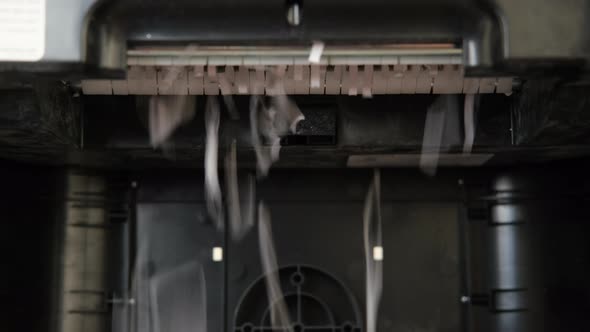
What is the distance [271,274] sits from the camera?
2.11m

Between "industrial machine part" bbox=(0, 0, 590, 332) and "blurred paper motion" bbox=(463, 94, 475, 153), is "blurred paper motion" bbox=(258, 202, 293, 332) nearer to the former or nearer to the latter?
"industrial machine part" bbox=(0, 0, 590, 332)

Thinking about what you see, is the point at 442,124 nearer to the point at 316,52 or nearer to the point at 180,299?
the point at 316,52

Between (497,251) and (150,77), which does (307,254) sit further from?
(150,77)

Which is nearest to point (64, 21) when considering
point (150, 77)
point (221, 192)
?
point (150, 77)

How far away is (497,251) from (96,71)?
46.0 inches

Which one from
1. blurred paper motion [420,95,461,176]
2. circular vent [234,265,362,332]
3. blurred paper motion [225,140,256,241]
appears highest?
blurred paper motion [420,95,461,176]

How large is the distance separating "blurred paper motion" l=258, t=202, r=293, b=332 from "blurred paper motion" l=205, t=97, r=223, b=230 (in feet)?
0.36

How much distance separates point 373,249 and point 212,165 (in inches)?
18.4

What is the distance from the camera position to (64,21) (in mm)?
1383

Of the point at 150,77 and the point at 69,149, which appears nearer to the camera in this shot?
the point at 150,77

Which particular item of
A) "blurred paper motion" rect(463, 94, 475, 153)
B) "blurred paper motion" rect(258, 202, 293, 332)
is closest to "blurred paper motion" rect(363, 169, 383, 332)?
"blurred paper motion" rect(258, 202, 293, 332)

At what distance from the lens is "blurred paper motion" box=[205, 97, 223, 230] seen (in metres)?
1.93

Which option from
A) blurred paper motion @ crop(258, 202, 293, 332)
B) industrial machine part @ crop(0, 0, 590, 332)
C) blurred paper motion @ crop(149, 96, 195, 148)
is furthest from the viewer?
blurred paper motion @ crop(258, 202, 293, 332)

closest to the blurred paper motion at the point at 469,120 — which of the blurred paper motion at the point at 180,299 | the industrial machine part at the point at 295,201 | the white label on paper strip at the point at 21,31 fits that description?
the industrial machine part at the point at 295,201
